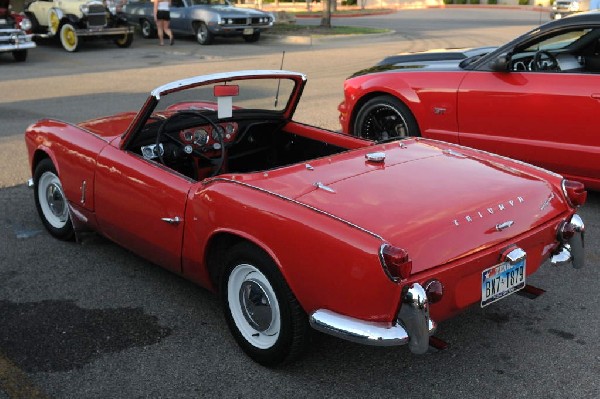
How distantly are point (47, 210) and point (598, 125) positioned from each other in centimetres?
424

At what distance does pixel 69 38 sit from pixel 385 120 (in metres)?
14.2

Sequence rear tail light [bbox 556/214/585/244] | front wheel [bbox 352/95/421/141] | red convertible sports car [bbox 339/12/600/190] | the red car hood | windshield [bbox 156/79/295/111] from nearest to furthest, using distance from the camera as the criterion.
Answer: the red car hood
rear tail light [bbox 556/214/585/244]
windshield [bbox 156/79/295/111]
red convertible sports car [bbox 339/12/600/190]
front wheel [bbox 352/95/421/141]

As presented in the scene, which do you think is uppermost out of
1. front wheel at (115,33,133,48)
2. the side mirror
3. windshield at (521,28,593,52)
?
front wheel at (115,33,133,48)

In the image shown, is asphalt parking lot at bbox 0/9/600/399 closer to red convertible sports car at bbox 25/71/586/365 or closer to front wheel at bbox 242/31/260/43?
red convertible sports car at bbox 25/71/586/365

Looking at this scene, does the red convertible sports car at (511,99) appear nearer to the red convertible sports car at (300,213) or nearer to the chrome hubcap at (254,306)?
the red convertible sports car at (300,213)

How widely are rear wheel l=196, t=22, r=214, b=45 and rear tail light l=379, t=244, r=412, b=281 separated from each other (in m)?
17.6

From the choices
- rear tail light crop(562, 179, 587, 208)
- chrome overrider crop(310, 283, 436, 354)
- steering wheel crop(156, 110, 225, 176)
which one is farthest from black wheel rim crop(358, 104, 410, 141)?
chrome overrider crop(310, 283, 436, 354)

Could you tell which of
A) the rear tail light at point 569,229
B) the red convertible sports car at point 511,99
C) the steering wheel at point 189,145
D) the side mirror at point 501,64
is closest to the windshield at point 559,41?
the red convertible sports car at point 511,99

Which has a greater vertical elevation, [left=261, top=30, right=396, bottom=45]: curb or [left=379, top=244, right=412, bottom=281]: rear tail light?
[left=261, top=30, right=396, bottom=45]: curb

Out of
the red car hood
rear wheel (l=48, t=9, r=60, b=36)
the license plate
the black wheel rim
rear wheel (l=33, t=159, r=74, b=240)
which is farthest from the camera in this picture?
rear wheel (l=48, t=9, r=60, b=36)

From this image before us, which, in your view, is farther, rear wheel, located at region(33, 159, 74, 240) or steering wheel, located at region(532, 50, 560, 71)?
steering wheel, located at region(532, 50, 560, 71)

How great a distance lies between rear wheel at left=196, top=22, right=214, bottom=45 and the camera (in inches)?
773

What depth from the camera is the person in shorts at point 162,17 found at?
1942 cm

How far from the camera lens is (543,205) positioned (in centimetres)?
351
